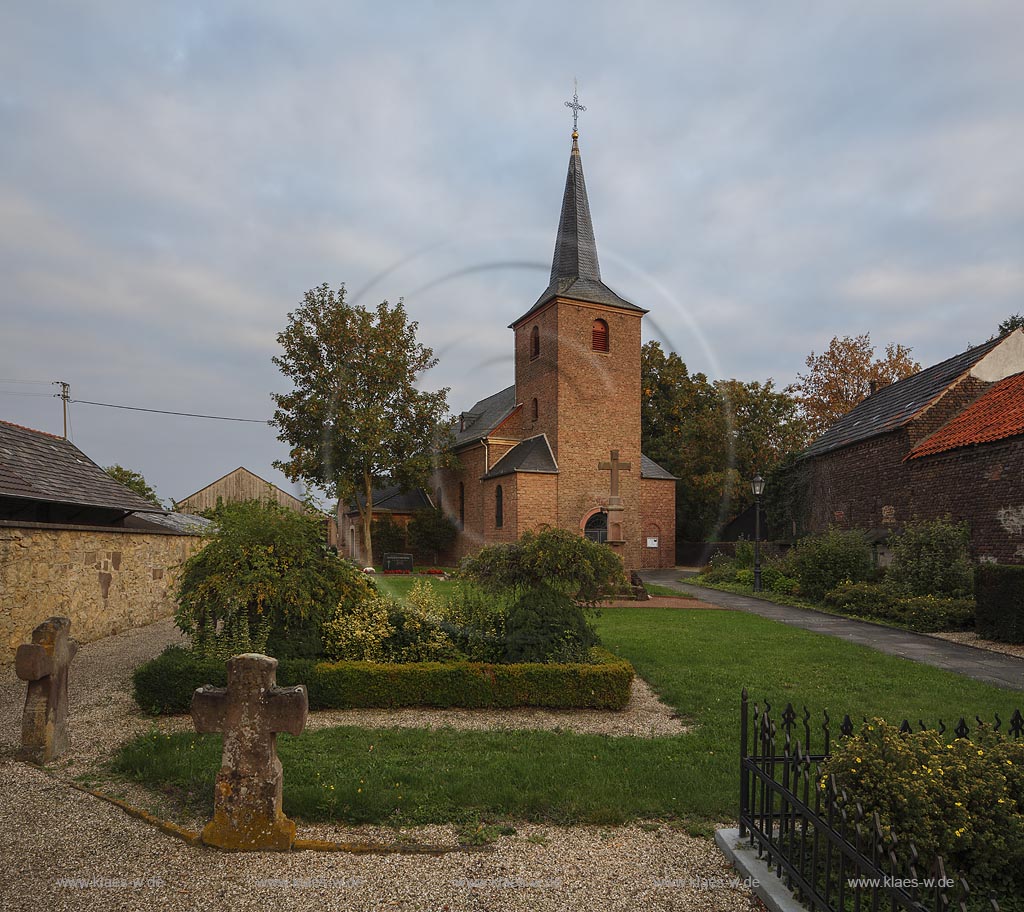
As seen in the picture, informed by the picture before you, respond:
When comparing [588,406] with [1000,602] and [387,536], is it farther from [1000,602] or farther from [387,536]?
[1000,602]

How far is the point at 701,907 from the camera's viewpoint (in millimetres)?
3732

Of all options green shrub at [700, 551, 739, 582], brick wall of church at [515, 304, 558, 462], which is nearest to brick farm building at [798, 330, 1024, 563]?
green shrub at [700, 551, 739, 582]

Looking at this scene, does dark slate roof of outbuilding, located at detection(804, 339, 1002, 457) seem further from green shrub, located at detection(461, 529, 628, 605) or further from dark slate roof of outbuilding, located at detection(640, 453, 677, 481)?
green shrub, located at detection(461, 529, 628, 605)

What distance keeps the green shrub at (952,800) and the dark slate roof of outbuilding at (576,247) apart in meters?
30.9

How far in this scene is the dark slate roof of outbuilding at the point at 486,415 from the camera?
3703 cm

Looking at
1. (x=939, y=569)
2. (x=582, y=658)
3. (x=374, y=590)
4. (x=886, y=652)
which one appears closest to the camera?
(x=582, y=658)

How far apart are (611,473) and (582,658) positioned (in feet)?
79.4

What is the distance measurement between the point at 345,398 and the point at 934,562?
80.7 feet

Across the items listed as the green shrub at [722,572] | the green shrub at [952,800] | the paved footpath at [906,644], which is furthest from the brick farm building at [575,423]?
the green shrub at [952,800]

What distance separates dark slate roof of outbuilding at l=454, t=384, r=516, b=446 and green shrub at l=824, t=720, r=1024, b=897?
31911mm

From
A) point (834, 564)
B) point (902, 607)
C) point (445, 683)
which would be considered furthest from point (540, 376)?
point (445, 683)

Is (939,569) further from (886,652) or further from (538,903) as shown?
(538,903)

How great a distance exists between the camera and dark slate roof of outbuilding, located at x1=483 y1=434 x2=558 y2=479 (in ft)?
104

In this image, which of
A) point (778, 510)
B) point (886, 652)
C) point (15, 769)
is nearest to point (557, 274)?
point (778, 510)
